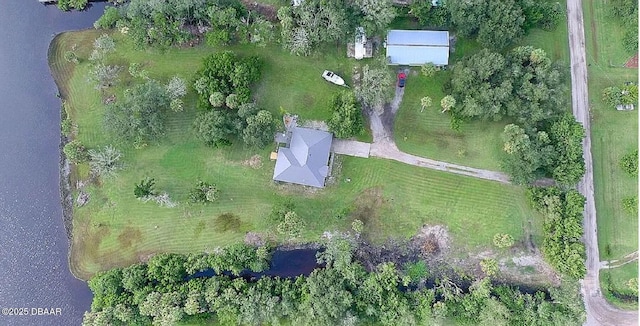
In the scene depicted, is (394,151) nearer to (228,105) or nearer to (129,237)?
(228,105)

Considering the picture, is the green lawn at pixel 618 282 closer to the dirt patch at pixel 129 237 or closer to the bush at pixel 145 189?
the bush at pixel 145 189

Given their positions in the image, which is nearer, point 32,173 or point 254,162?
point 254,162

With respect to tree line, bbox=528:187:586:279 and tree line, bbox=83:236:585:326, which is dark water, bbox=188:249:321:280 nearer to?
tree line, bbox=83:236:585:326

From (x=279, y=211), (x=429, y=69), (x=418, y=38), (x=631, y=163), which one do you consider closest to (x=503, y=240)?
(x=631, y=163)

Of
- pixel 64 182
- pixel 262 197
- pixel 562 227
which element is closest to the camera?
pixel 562 227

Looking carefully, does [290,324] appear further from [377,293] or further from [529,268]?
[529,268]

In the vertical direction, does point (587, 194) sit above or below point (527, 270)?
above

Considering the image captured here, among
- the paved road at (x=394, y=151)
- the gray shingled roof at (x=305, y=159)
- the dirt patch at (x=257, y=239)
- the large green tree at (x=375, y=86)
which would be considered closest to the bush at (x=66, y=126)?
the dirt patch at (x=257, y=239)
